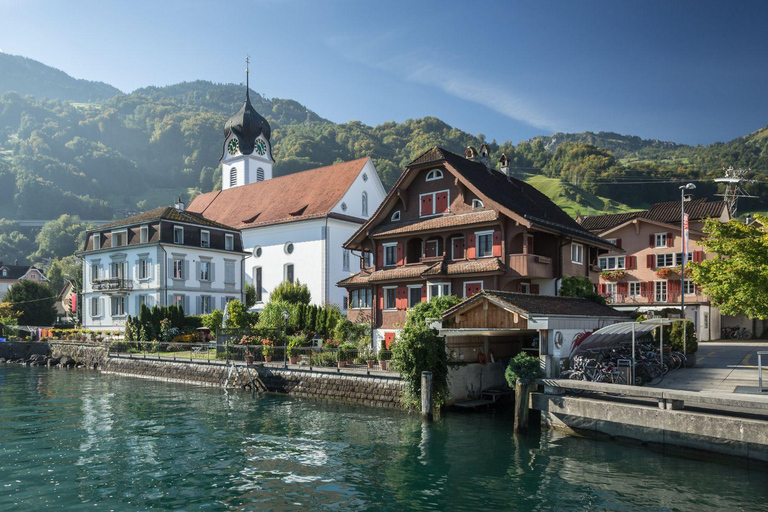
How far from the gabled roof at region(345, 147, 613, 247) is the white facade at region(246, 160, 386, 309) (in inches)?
601

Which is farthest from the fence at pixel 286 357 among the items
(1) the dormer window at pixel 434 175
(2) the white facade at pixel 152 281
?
(1) the dormer window at pixel 434 175

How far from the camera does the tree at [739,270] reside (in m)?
29.4

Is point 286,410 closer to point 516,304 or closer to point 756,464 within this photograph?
point 516,304

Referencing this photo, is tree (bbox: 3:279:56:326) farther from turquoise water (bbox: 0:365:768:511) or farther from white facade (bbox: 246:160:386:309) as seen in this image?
turquoise water (bbox: 0:365:768:511)

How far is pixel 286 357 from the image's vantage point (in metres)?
33.0

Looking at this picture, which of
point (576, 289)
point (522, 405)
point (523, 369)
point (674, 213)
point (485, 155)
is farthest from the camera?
point (674, 213)

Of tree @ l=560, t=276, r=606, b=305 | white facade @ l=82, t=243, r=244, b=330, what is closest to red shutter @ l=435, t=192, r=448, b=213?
tree @ l=560, t=276, r=606, b=305

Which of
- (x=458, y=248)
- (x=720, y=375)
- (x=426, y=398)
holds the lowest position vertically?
(x=426, y=398)

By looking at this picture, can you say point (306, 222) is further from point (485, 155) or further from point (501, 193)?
point (501, 193)

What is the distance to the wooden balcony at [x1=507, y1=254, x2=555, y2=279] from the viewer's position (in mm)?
32487

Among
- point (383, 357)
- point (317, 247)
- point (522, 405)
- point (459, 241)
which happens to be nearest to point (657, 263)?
point (459, 241)

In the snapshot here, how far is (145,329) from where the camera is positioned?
1858 inches

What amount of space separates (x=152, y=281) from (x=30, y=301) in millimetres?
31431

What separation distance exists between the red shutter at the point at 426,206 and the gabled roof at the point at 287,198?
18.5 meters
